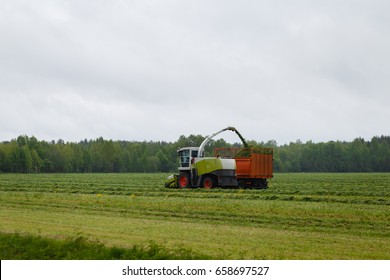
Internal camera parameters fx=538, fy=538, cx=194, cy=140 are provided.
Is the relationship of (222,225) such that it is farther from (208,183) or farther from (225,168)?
(208,183)

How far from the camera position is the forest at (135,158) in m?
128

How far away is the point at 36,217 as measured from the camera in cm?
2052

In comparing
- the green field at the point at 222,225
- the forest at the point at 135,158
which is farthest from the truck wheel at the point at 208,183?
the forest at the point at 135,158

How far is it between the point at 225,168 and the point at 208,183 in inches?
64.0

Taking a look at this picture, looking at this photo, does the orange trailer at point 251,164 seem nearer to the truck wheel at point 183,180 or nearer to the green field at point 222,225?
the truck wheel at point 183,180

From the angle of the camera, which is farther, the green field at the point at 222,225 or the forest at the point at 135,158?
the forest at the point at 135,158

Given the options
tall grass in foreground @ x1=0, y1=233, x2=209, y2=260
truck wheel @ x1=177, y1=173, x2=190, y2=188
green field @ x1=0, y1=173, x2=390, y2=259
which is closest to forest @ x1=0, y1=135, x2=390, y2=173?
truck wheel @ x1=177, y1=173, x2=190, y2=188

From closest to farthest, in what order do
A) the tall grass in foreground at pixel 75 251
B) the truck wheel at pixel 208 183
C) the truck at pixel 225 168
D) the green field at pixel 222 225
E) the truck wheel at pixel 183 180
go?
the tall grass in foreground at pixel 75 251
the green field at pixel 222 225
the truck at pixel 225 168
the truck wheel at pixel 208 183
the truck wheel at pixel 183 180

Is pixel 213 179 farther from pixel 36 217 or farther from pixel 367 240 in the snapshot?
pixel 367 240

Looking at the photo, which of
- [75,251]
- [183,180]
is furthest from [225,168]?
[75,251]

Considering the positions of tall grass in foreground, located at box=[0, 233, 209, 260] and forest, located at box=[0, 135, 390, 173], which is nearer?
tall grass in foreground, located at box=[0, 233, 209, 260]

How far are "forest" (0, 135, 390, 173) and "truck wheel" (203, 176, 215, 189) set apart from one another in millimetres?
85264

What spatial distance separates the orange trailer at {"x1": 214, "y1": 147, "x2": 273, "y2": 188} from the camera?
122ft

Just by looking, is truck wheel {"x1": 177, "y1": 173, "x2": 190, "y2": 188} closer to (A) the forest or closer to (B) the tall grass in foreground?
(B) the tall grass in foreground
